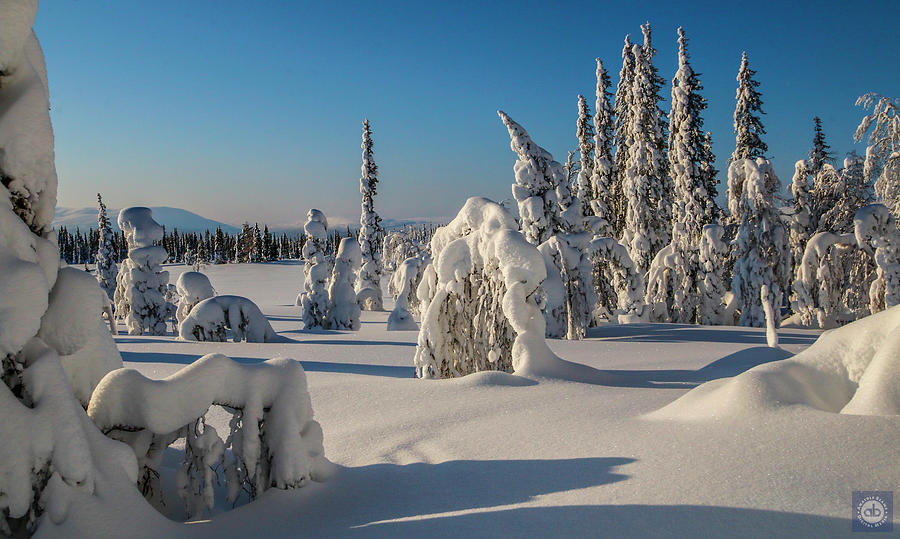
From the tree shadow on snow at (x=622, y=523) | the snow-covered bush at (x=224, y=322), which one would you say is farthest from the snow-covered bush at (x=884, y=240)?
the snow-covered bush at (x=224, y=322)

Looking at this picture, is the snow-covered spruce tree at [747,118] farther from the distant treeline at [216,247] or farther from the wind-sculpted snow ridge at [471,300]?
the distant treeline at [216,247]

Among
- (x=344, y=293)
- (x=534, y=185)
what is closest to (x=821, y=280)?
(x=534, y=185)

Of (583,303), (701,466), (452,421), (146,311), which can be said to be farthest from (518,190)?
(146,311)

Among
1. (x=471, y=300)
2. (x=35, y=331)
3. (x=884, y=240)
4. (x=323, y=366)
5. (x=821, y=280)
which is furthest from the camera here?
(x=821, y=280)

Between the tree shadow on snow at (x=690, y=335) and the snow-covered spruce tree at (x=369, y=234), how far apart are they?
16867 mm

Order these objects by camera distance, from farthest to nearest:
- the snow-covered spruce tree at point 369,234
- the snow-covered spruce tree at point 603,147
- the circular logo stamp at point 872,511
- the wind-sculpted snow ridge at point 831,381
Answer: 1. the snow-covered spruce tree at point 369,234
2. the snow-covered spruce tree at point 603,147
3. the wind-sculpted snow ridge at point 831,381
4. the circular logo stamp at point 872,511

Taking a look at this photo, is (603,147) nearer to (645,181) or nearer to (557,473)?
(645,181)

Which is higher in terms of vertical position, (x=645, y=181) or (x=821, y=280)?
(x=645, y=181)

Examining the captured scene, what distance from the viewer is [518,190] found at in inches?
612

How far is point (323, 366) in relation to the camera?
10508mm

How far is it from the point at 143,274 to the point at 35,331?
61.0 ft

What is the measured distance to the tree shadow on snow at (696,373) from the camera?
768 centimetres

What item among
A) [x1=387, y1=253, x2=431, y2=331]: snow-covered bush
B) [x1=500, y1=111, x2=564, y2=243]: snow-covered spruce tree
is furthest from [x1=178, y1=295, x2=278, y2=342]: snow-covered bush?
[x1=500, y1=111, x2=564, y2=243]: snow-covered spruce tree

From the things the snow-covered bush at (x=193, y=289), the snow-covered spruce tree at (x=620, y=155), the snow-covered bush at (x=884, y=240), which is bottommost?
the snow-covered bush at (x=193, y=289)
